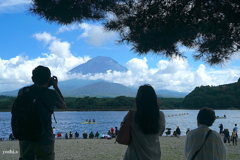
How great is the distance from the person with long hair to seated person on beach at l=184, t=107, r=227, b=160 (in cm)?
45

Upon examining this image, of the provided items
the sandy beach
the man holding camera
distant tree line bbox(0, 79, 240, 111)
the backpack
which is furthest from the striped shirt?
distant tree line bbox(0, 79, 240, 111)

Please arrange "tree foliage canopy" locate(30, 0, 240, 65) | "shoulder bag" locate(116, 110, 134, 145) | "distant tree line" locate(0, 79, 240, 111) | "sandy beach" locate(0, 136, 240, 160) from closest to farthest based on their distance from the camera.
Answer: "shoulder bag" locate(116, 110, 134, 145)
"tree foliage canopy" locate(30, 0, 240, 65)
"sandy beach" locate(0, 136, 240, 160)
"distant tree line" locate(0, 79, 240, 111)

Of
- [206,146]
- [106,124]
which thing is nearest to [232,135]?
[206,146]

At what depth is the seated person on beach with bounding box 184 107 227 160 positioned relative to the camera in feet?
9.79

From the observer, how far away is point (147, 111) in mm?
2809

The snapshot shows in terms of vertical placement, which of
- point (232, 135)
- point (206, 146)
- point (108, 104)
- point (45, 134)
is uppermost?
point (45, 134)

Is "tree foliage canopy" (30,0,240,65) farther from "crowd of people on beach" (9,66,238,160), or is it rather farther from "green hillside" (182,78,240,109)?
"green hillside" (182,78,240,109)

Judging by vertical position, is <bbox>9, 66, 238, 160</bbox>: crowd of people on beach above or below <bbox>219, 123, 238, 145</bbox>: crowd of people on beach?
above

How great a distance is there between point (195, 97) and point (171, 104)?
17.6m

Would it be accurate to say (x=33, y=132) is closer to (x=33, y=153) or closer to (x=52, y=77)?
(x=33, y=153)

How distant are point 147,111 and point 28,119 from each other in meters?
1.10

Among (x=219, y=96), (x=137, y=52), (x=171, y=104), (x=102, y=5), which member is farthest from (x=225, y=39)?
(x=171, y=104)

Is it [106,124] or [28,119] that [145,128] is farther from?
[106,124]

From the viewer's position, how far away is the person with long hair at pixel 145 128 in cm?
280
